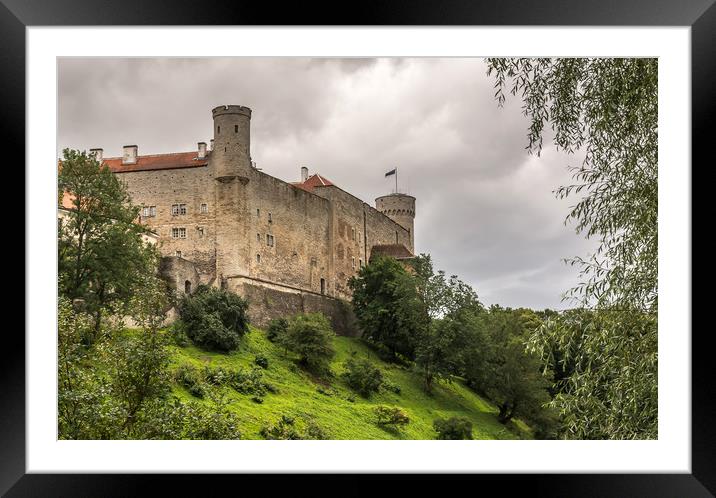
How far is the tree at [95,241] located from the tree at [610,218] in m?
15.1

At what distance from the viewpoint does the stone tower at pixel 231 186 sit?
2870cm

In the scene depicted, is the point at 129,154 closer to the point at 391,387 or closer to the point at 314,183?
the point at 314,183

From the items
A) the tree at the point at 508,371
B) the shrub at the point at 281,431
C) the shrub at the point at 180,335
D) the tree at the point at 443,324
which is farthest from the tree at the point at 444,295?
the shrub at the point at 281,431

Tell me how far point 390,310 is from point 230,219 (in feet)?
23.4

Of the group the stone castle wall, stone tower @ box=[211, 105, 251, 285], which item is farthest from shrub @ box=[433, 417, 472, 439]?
the stone castle wall

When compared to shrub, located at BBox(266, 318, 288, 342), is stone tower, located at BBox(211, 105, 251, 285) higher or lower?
higher

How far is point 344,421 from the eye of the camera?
24359 mm

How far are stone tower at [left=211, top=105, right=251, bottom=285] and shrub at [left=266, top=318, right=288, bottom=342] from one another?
182 cm

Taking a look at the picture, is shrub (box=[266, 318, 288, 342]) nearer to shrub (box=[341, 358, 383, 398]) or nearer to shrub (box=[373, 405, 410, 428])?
shrub (box=[341, 358, 383, 398])

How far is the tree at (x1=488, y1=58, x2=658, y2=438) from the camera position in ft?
16.6
